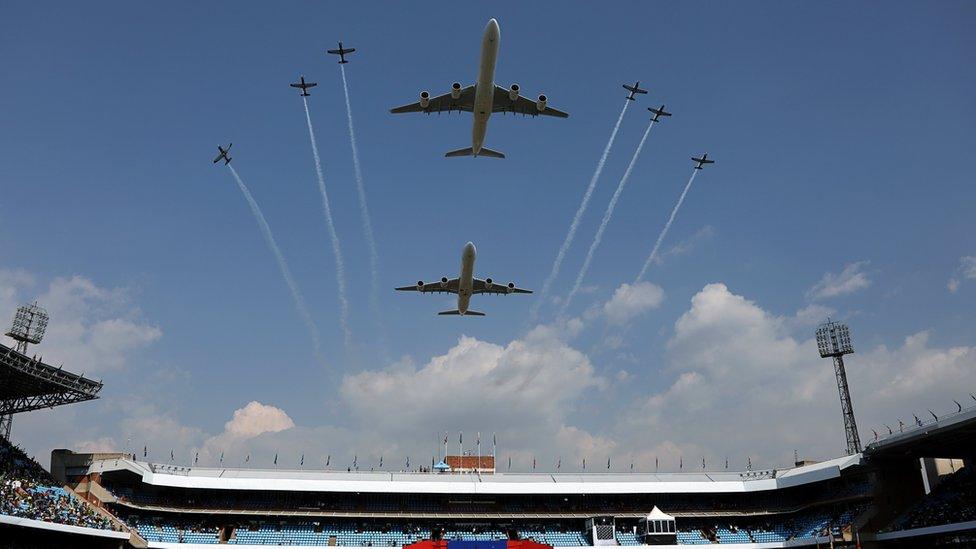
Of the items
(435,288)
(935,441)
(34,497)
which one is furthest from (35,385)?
(935,441)

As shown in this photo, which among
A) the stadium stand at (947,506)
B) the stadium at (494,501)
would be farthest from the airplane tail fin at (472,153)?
the stadium stand at (947,506)

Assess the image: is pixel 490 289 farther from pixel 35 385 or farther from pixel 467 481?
pixel 35 385

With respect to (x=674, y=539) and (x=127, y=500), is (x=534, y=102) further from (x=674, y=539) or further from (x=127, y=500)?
(x=127, y=500)

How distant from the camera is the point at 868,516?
78000mm

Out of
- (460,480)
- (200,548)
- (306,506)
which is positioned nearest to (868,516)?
(460,480)

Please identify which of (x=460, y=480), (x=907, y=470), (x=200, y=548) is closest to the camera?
(x=200, y=548)

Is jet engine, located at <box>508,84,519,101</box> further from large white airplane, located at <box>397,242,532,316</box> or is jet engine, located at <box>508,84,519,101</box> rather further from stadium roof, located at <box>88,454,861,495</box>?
stadium roof, located at <box>88,454,861,495</box>

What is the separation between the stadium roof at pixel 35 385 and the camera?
66.8 metres

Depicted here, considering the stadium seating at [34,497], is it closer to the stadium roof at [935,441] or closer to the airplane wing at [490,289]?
the airplane wing at [490,289]

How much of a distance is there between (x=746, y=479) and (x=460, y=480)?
36.1 metres

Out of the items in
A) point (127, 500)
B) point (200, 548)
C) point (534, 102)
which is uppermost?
point (534, 102)

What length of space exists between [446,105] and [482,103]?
544 centimetres

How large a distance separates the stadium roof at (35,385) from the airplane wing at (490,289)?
131 ft

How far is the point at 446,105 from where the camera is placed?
2448 inches
